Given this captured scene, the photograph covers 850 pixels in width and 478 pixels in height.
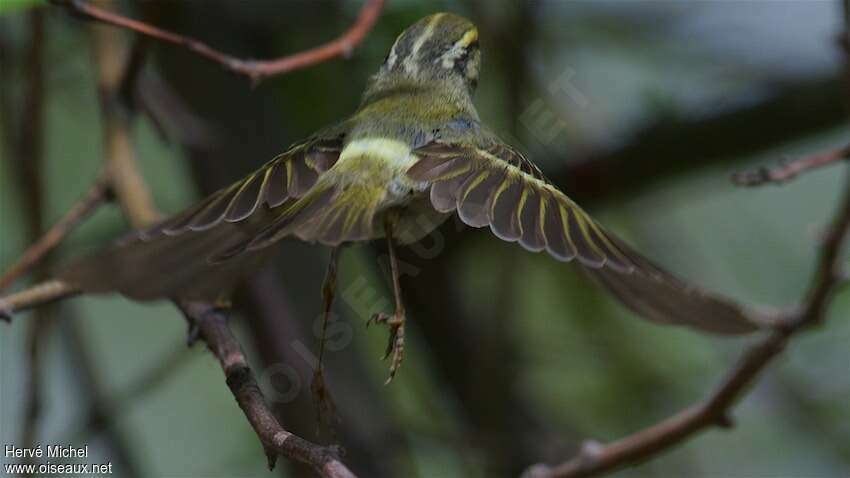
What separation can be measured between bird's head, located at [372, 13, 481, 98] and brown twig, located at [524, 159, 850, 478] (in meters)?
0.70

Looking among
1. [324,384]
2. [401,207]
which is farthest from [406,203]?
[324,384]

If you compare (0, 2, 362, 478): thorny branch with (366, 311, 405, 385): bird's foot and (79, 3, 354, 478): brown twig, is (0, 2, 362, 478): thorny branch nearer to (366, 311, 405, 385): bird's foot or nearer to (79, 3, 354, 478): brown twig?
(79, 3, 354, 478): brown twig

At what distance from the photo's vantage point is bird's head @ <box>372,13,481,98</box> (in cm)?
197

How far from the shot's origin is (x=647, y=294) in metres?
1.91

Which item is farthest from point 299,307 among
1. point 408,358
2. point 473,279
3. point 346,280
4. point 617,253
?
point 617,253

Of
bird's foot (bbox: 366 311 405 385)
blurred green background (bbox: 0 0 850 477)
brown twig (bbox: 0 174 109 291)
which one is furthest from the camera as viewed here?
blurred green background (bbox: 0 0 850 477)

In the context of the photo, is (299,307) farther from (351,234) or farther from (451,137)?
(351,234)

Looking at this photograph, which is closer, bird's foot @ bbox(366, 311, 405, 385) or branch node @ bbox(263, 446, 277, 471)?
branch node @ bbox(263, 446, 277, 471)

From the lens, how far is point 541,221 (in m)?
1.52

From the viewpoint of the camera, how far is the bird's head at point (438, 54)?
1969 millimetres

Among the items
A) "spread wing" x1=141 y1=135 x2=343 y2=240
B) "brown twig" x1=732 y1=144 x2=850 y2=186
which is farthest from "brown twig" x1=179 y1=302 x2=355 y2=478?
"brown twig" x1=732 y1=144 x2=850 y2=186

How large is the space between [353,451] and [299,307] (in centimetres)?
33

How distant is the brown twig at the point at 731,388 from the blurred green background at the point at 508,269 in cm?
62

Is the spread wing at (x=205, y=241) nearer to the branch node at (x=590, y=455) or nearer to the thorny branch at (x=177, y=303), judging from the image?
the thorny branch at (x=177, y=303)
